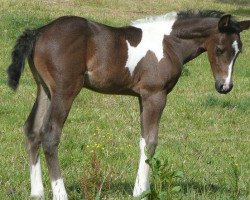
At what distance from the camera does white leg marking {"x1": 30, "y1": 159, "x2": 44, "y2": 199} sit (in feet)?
20.7

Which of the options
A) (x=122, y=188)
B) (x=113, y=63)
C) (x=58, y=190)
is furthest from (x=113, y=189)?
(x=113, y=63)

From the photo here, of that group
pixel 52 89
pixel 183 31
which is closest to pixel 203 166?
pixel 183 31

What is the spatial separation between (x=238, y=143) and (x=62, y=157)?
2.75 meters

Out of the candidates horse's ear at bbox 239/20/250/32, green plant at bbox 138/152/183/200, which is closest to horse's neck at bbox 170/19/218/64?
horse's ear at bbox 239/20/250/32

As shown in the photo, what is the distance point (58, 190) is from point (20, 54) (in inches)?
52.0

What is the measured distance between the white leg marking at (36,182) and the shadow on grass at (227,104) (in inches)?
226

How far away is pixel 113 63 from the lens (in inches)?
260

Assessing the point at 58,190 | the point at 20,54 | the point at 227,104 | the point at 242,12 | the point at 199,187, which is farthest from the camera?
the point at 242,12

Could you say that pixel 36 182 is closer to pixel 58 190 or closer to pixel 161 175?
pixel 58 190

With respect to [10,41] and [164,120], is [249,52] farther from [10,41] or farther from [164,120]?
[164,120]

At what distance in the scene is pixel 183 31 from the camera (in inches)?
277

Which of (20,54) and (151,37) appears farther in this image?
(151,37)

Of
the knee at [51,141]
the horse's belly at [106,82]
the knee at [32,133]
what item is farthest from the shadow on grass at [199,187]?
the knee at [32,133]

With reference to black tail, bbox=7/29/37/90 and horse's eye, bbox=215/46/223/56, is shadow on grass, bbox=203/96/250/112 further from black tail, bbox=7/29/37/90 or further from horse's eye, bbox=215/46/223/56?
black tail, bbox=7/29/37/90
